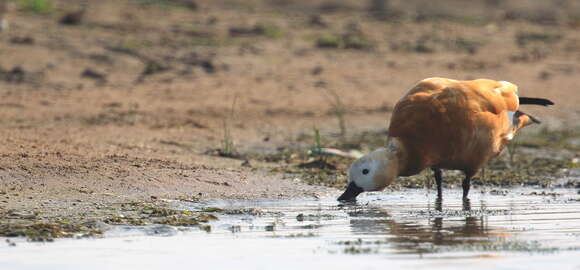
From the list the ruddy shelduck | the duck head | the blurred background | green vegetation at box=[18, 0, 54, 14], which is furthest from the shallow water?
green vegetation at box=[18, 0, 54, 14]

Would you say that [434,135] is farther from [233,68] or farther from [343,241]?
[233,68]

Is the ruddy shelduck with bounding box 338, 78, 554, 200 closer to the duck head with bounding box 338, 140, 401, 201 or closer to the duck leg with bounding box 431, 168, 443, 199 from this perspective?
the duck head with bounding box 338, 140, 401, 201

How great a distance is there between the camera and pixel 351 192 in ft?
27.8

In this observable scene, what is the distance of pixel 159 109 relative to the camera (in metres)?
13.3

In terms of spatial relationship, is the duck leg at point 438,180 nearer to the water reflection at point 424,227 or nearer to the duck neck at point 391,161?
the water reflection at point 424,227

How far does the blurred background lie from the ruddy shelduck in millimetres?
2794

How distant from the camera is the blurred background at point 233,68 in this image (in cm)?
1230

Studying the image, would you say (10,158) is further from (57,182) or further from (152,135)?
(152,135)

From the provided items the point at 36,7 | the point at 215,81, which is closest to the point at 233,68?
the point at 215,81

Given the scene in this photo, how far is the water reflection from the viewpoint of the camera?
707cm

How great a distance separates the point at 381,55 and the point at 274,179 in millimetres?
6846

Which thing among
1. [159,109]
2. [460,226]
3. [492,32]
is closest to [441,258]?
[460,226]

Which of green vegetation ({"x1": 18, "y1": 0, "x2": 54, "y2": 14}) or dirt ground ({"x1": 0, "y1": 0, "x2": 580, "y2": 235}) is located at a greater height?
green vegetation ({"x1": 18, "y1": 0, "x2": 54, "y2": 14})

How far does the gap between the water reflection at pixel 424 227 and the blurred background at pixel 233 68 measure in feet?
9.69
